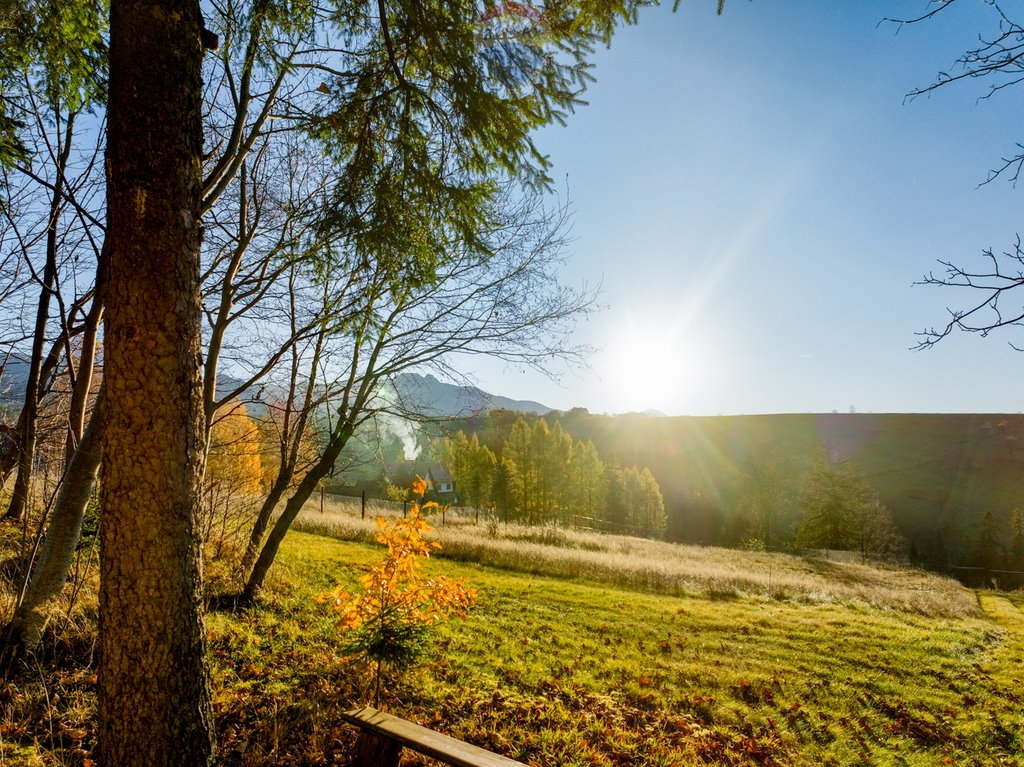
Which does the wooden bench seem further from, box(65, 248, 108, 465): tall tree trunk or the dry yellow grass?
the dry yellow grass

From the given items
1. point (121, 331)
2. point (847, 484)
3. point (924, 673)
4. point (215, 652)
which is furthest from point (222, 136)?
point (847, 484)

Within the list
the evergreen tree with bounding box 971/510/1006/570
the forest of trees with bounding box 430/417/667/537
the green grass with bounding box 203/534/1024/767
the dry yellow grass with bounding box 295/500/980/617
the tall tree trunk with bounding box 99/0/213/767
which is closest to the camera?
the tall tree trunk with bounding box 99/0/213/767

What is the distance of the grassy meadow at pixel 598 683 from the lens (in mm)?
3605

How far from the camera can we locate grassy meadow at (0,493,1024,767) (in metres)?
3.61

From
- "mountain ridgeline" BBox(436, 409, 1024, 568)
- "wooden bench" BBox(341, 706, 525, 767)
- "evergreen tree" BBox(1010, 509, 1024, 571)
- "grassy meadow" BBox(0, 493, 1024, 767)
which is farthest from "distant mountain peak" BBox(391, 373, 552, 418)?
"evergreen tree" BBox(1010, 509, 1024, 571)

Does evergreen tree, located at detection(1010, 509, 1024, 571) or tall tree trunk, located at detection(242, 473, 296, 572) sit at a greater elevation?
tall tree trunk, located at detection(242, 473, 296, 572)

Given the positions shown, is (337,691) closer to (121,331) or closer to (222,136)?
(121,331)

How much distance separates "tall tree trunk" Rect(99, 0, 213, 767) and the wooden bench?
0.90 meters

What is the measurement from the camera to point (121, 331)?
2348 mm

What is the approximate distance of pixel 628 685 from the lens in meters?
5.94

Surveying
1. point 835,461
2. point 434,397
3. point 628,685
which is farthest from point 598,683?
point 835,461

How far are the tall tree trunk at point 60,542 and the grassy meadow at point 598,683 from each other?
0.84ft

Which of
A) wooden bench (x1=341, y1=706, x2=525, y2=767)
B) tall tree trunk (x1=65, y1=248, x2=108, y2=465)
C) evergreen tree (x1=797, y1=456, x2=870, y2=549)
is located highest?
tall tree trunk (x1=65, y1=248, x2=108, y2=465)

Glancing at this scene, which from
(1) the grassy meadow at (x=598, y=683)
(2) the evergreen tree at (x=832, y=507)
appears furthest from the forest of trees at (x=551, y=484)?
(1) the grassy meadow at (x=598, y=683)
